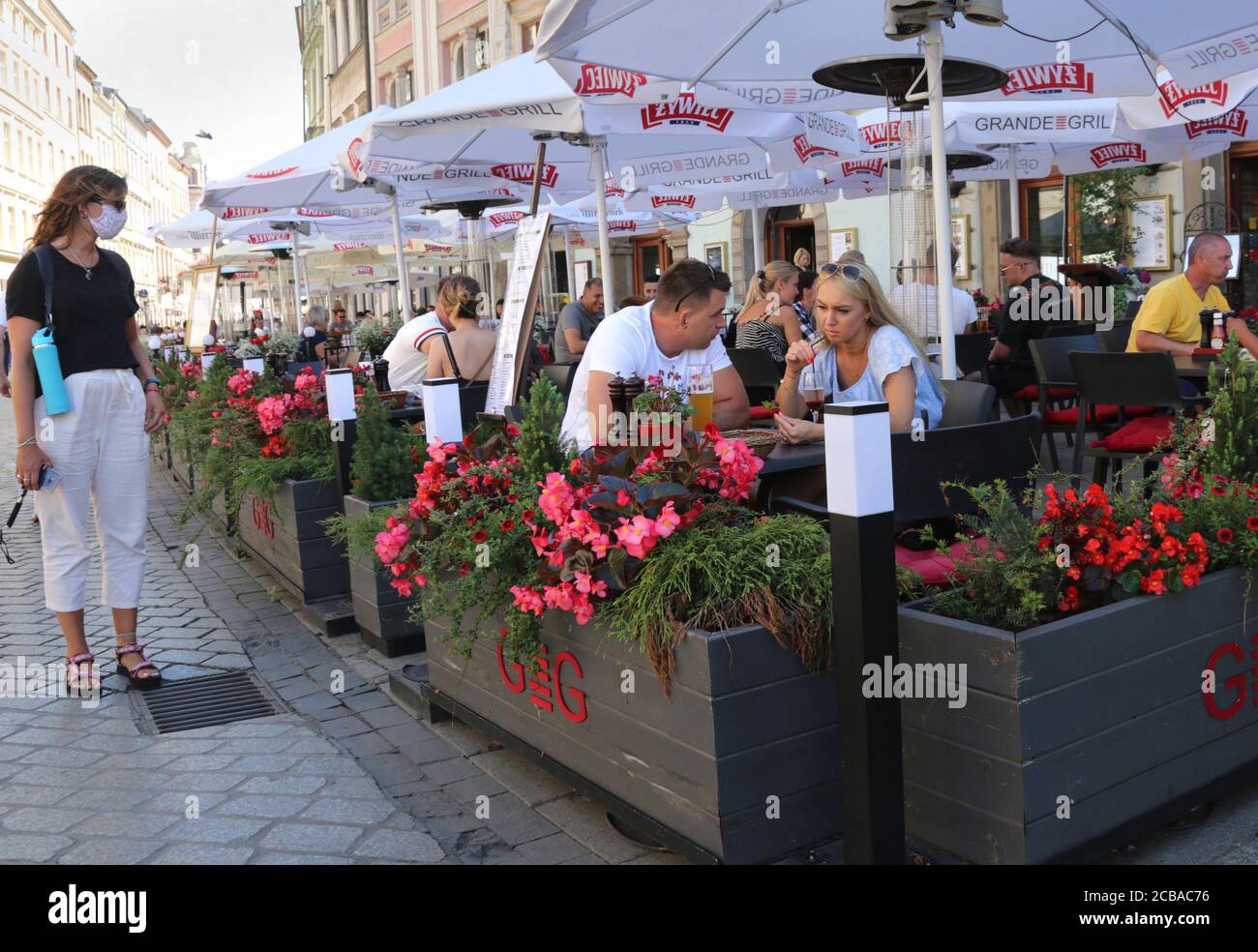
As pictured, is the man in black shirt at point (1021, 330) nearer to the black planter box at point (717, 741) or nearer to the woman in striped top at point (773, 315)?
the woman in striped top at point (773, 315)

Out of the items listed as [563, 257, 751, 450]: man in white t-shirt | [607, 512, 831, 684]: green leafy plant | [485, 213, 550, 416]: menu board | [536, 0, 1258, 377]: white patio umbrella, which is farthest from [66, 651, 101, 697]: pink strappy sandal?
[536, 0, 1258, 377]: white patio umbrella

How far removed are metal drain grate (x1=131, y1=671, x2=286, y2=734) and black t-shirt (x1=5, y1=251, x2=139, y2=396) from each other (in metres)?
1.26

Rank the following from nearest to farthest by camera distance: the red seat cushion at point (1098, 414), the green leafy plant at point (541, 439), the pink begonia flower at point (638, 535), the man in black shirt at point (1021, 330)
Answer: the pink begonia flower at point (638, 535) → the green leafy plant at point (541, 439) → the red seat cushion at point (1098, 414) → the man in black shirt at point (1021, 330)

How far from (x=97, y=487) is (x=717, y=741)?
10.3ft

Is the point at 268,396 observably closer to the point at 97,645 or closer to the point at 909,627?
the point at 97,645

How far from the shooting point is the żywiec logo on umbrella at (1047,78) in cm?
682

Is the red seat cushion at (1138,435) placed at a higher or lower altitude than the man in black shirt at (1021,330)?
lower

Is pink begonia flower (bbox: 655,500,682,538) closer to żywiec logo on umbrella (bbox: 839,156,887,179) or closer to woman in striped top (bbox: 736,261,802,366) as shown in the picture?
woman in striped top (bbox: 736,261,802,366)

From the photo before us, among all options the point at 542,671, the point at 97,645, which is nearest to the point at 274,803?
the point at 542,671

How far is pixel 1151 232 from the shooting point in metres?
16.0

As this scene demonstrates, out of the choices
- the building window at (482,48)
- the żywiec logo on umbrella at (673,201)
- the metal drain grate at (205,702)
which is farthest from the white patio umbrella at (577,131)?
the building window at (482,48)

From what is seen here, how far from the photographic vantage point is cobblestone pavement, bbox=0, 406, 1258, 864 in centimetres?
339

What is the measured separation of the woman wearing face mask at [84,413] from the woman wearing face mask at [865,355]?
254 centimetres

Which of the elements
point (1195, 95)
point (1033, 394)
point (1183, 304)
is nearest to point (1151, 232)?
point (1033, 394)
